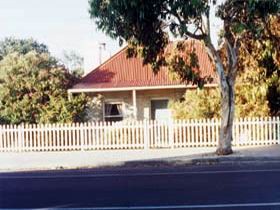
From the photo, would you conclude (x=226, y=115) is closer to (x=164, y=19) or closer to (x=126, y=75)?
(x=164, y=19)

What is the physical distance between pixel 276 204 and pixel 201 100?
15.7 meters

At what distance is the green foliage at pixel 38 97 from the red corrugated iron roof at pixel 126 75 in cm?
134

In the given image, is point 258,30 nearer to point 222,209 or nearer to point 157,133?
point 157,133

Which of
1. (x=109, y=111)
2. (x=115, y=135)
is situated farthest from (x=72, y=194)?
(x=109, y=111)

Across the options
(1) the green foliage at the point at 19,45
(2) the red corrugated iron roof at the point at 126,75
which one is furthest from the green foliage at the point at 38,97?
(1) the green foliage at the point at 19,45

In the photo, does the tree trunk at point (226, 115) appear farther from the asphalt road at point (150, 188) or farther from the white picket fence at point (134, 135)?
the white picket fence at point (134, 135)

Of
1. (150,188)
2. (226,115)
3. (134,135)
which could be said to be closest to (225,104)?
(226,115)

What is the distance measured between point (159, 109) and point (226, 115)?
1069 centimetres

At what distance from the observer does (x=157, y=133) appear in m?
23.8

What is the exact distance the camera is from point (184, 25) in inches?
734

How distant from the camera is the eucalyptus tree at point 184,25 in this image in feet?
59.2

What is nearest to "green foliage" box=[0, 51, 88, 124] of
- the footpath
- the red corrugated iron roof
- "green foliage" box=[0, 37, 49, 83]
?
the red corrugated iron roof

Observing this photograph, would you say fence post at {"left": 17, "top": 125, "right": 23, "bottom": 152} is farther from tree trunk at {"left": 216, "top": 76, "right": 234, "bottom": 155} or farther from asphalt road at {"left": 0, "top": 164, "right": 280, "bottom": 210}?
tree trunk at {"left": 216, "top": 76, "right": 234, "bottom": 155}

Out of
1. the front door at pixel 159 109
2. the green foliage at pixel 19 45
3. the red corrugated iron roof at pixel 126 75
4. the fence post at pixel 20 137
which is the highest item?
the green foliage at pixel 19 45
